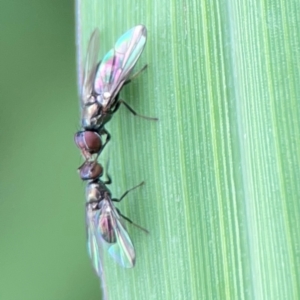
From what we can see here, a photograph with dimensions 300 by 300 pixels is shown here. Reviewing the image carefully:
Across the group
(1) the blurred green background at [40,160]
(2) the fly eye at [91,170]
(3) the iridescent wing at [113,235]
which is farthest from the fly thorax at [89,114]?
(1) the blurred green background at [40,160]

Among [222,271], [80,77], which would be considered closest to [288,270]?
[222,271]

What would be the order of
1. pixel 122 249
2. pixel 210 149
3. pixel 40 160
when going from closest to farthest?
pixel 210 149 → pixel 122 249 → pixel 40 160

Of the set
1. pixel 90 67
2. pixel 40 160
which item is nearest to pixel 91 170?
pixel 90 67

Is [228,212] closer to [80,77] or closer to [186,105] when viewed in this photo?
[186,105]

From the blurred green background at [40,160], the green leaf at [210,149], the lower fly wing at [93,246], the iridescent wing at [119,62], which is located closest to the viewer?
the green leaf at [210,149]

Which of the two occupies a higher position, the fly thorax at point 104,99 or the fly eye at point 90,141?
the fly thorax at point 104,99

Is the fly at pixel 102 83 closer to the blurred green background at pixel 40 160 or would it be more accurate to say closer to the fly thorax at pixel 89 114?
the fly thorax at pixel 89 114

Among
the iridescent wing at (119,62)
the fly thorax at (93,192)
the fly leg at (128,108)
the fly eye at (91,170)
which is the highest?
the iridescent wing at (119,62)

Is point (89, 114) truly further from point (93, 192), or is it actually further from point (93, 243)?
point (93, 243)
